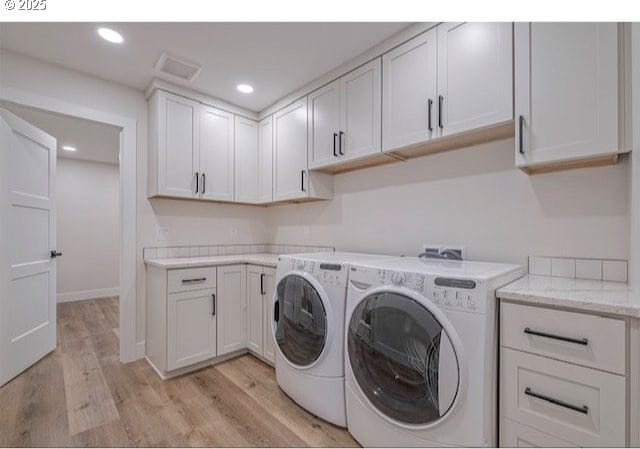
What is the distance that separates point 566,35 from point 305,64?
159 centimetres

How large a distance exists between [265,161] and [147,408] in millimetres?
2227

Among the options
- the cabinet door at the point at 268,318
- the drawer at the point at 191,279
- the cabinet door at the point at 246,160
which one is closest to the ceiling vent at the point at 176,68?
the cabinet door at the point at 246,160

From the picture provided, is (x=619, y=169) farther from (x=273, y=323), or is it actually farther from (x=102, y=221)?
(x=102, y=221)

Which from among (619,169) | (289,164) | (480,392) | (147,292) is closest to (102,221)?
(147,292)

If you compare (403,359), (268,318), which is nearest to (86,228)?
(268,318)

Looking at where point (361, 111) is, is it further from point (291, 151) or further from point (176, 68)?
point (176, 68)

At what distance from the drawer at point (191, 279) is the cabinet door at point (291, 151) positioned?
3.11 ft

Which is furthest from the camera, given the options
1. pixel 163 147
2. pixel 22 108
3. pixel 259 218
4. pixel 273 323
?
pixel 259 218

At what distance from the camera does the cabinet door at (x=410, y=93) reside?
172 centimetres

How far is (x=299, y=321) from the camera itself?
1849mm

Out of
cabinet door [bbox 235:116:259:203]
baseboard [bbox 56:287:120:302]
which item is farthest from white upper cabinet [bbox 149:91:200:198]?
baseboard [bbox 56:287:120:302]

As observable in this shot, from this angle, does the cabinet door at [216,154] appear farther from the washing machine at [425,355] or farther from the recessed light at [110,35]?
the washing machine at [425,355]

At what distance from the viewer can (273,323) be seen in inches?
80.9

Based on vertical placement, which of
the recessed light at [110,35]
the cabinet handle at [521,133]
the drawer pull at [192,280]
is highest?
the recessed light at [110,35]
